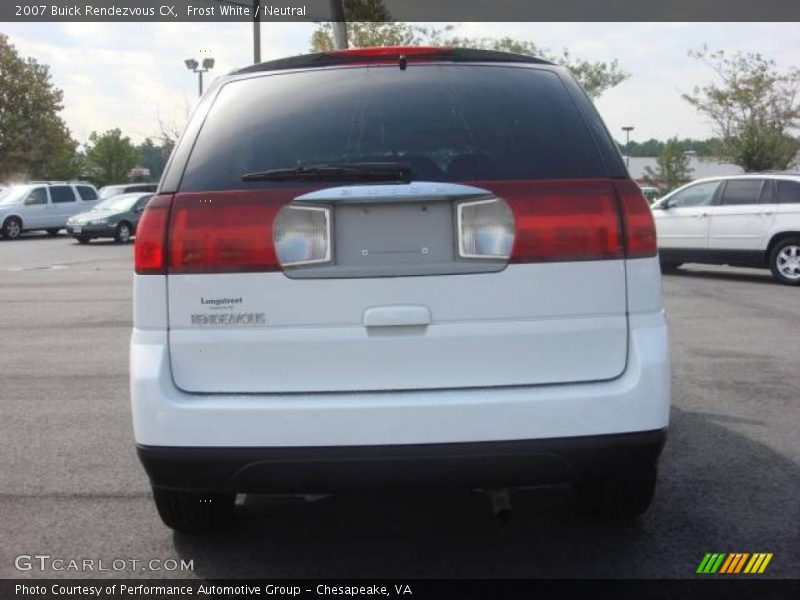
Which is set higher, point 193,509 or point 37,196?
point 193,509

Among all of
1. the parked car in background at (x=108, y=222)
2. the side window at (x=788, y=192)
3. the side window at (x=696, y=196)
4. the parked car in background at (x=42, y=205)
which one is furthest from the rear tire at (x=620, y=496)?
the parked car in background at (x=42, y=205)

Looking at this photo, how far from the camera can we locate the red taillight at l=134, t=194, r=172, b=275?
124 inches

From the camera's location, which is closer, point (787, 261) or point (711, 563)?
point (711, 563)

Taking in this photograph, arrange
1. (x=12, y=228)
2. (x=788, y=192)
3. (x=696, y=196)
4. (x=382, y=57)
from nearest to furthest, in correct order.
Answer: (x=382, y=57)
(x=788, y=192)
(x=696, y=196)
(x=12, y=228)

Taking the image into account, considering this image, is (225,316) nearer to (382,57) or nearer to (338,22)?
(382,57)

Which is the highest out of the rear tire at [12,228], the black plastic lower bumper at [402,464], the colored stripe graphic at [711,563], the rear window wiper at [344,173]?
the rear window wiper at [344,173]

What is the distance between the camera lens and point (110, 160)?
→ 7288cm

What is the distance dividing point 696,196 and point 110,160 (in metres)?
63.7

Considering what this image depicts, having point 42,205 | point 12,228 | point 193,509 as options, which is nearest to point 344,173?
point 193,509

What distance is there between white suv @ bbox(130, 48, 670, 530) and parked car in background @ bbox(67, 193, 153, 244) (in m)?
25.6

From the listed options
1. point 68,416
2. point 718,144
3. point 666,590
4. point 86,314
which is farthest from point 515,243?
point 718,144

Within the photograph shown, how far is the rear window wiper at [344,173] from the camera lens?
308 centimetres

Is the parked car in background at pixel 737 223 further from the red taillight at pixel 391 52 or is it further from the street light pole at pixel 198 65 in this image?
the street light pole at pixel 198 65
